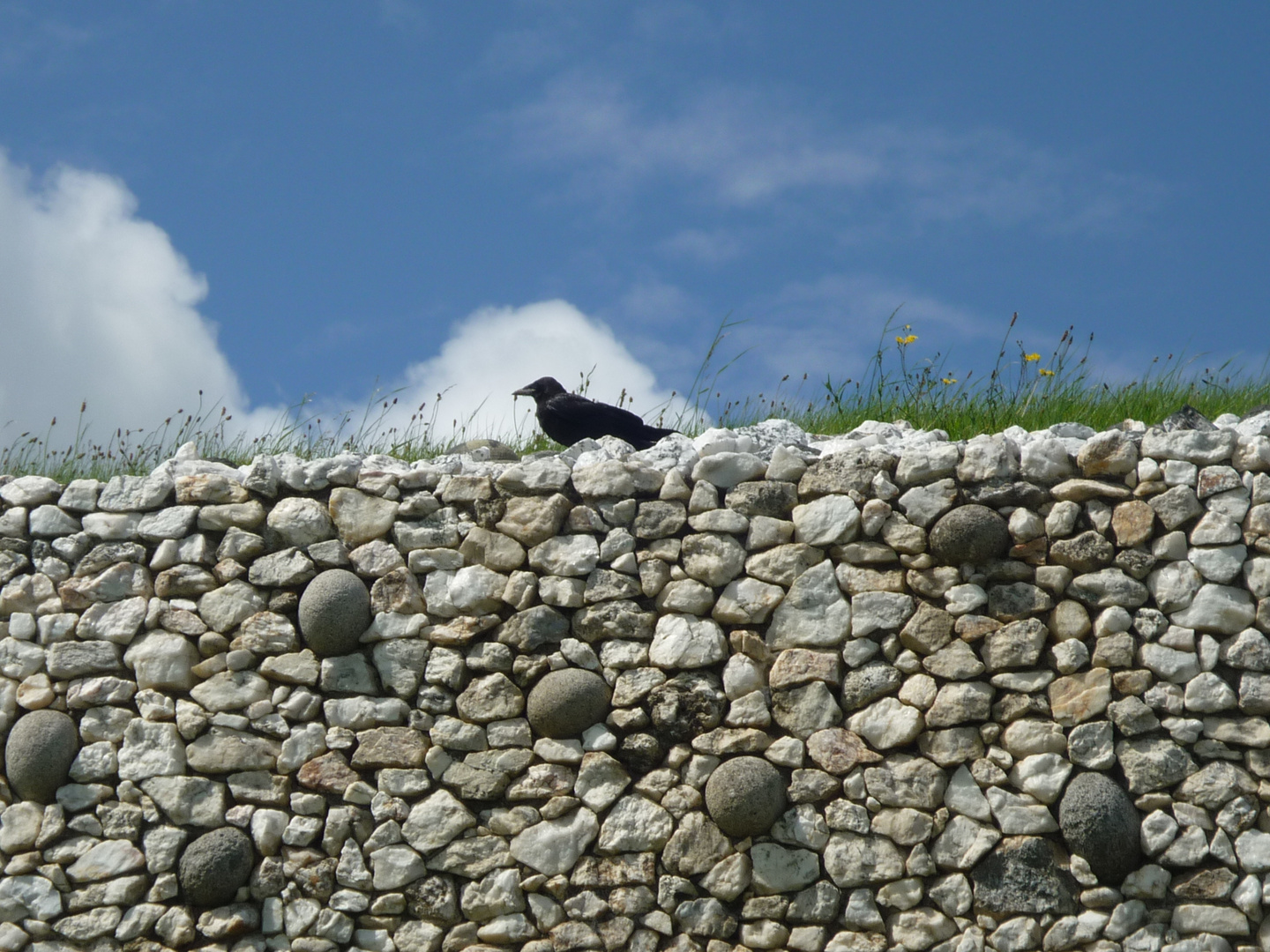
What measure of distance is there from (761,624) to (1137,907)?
6.81ft

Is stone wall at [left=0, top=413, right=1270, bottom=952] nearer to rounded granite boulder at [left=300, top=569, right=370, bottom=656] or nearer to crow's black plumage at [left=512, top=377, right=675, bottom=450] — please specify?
rounded granite boulder at [left=300, top=569, right=370, bottom=656]

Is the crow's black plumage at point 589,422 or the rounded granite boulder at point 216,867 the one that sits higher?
the crow's black plumage at point 589,422

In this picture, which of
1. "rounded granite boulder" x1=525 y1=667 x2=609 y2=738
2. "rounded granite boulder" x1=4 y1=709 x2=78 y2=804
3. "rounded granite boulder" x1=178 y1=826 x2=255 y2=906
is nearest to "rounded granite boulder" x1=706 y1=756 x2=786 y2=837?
"rounded granite boulder" x1=525 y1=667 x2=609 y2=738

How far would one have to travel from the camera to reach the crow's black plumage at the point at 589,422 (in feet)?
20.8

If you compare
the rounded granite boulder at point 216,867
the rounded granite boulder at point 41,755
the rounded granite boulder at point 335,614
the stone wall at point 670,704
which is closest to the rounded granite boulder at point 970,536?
the stone wall at point 670,704

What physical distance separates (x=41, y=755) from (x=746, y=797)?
3.72 m

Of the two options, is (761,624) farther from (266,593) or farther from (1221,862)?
(266,593)

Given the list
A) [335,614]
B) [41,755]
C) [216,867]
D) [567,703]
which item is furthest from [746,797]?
[41,755]

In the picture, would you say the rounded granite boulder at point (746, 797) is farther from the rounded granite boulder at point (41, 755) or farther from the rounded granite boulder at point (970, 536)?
the rounded granite boulder at point (41, 755)

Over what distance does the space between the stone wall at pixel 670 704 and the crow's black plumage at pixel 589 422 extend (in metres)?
0.30

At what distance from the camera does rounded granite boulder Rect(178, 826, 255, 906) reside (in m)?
5.61

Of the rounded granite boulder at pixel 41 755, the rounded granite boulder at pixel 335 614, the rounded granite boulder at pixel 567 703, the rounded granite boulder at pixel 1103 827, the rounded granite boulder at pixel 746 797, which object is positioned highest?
the rounded granite boulder at pixel 335 614

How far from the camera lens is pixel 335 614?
574 cm

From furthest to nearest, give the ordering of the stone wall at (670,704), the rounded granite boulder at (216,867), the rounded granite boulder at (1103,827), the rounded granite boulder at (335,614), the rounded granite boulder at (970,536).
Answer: the rounded granite boulder at (335,614)
the rounded granite boulder at (216,867)
the rounded granite boulder at (970,536)
the stone wall at (670,704)
the rounded granite boulder at (1103,827)
